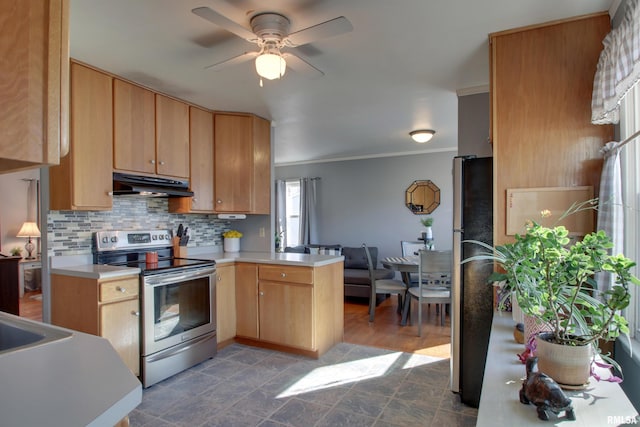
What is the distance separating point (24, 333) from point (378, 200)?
5588 millimetres

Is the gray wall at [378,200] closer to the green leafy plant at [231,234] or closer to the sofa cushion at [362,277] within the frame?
the sofa cushion at [362,277]

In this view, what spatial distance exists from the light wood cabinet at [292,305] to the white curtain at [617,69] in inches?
86.9

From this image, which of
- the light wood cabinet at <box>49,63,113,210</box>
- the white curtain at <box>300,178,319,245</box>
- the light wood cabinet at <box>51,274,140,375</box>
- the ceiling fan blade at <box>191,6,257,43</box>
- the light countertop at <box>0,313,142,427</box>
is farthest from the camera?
the white curtain at <box>300,178,319,245</box>

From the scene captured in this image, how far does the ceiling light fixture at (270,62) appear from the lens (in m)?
2.02

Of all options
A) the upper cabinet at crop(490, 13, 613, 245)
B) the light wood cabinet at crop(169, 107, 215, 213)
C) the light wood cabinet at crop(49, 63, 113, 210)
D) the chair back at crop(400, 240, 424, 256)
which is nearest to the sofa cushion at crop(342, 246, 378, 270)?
the chair back at crop(400, 240, 424, 256)

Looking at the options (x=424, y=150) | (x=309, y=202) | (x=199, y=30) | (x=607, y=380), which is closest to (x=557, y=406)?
(x=607, y=380)

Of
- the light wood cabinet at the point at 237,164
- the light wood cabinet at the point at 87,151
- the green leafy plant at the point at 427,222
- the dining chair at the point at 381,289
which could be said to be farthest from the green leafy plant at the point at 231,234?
the green leafy plant at the point at 427,222

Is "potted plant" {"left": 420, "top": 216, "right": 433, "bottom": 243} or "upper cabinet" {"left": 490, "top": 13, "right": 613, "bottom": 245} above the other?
"upper cabinet" {"left": 490, "top": 13, "right": 613, "bottom": 245}

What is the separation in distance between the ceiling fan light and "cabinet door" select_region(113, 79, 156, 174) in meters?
1.37

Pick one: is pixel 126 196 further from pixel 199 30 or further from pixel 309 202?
pixel 309 202

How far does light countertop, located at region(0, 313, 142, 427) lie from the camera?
697 millimetres

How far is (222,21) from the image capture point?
5.63ft

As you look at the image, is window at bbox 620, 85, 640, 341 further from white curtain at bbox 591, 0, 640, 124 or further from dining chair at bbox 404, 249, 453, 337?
dining chair at bbox 404, 249, 453, 337

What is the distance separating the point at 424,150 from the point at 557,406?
17.7 feet
